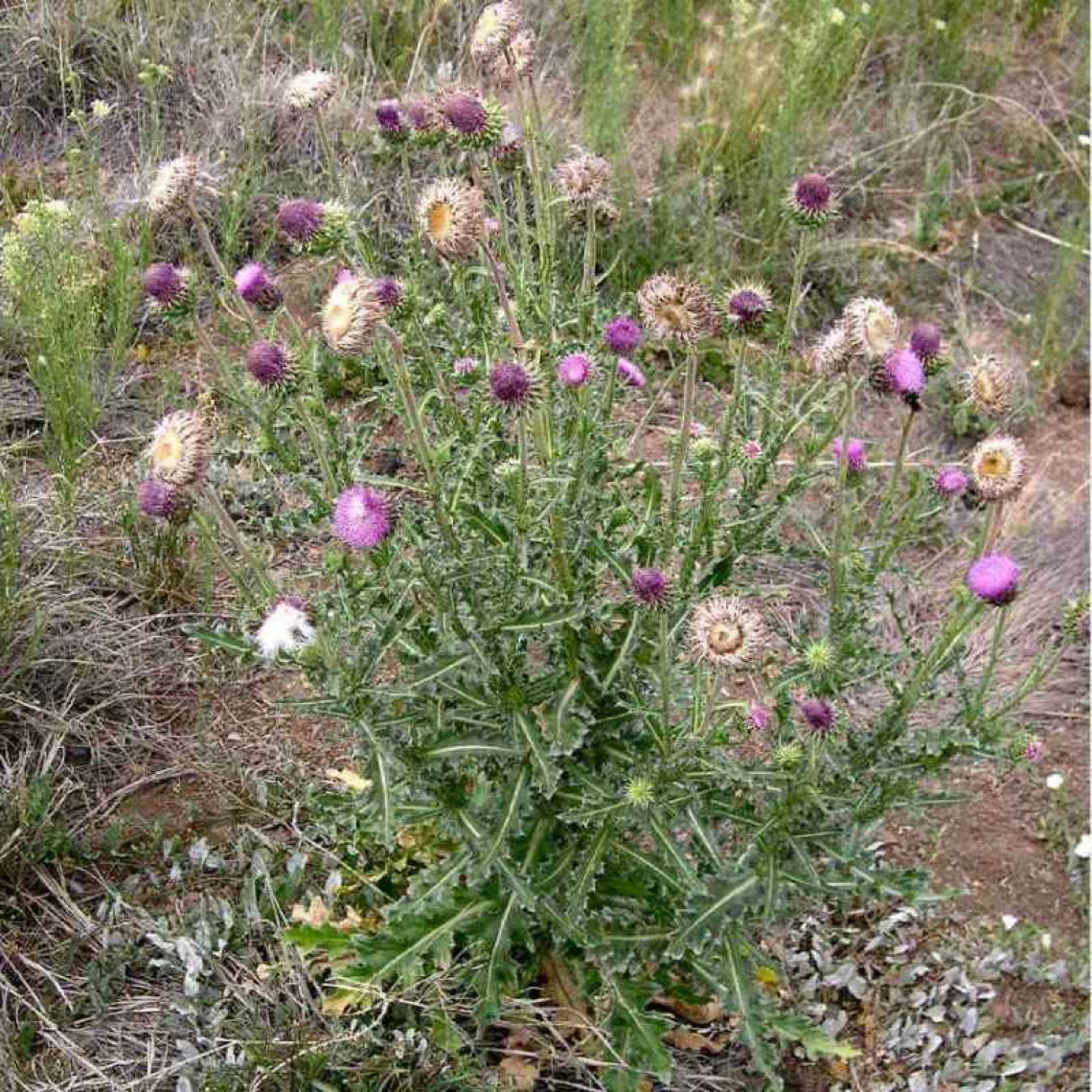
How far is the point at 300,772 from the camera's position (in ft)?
10.6

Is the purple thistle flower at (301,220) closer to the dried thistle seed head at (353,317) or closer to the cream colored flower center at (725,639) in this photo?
the dried thistle seed head at (353,317)

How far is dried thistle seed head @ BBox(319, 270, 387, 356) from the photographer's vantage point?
6.64ft

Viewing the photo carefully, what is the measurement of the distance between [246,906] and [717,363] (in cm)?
261

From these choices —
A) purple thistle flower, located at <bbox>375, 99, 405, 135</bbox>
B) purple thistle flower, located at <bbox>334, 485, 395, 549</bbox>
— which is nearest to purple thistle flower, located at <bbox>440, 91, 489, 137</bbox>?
purple thistle flower, located at <bbox>375, 99, 405, 135</bbox>

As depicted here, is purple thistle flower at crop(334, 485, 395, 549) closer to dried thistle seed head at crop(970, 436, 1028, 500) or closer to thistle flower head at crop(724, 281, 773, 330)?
thistle flower head at crop(724, 281, 773, 330)

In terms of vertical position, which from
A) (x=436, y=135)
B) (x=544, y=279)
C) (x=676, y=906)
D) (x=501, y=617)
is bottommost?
(x=676, y=906)

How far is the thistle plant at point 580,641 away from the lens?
215 centimetres

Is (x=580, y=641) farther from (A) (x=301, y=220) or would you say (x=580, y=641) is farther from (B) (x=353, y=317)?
(A) (x=301, y=220)

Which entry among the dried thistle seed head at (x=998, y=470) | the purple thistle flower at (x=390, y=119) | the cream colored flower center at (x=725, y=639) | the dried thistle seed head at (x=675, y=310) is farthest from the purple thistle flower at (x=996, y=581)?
the purple thistle flower at (x=390, y=119)

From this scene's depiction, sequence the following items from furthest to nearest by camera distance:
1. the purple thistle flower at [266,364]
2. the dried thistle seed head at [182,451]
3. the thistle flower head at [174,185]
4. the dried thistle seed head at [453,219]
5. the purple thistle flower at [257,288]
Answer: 1. the purple thistle flower at [257,288]
2. the thistle flower head at [174,185]
3. the purple thistle flower at [266,364]
4. the dried thistle seed head at [453,219]
5. the dried thistle seed head at [182,451]

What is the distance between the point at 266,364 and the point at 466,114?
0.59 meters

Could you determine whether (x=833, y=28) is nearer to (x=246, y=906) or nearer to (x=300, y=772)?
(x=300, y=772)

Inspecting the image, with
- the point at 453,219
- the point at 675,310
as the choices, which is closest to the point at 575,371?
the point at 675,310

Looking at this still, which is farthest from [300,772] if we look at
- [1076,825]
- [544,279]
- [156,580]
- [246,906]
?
[1076,825]
